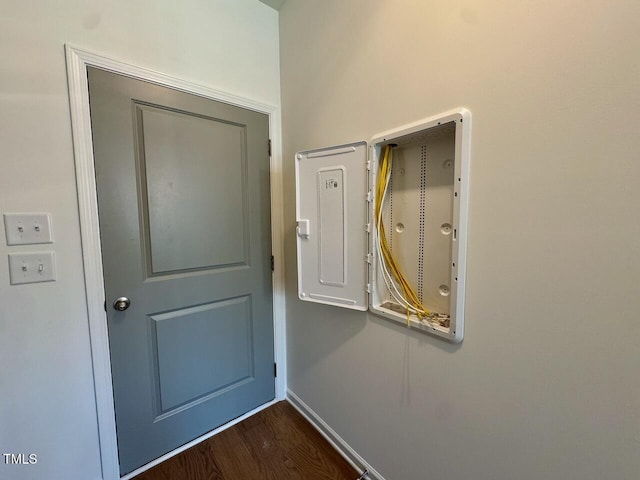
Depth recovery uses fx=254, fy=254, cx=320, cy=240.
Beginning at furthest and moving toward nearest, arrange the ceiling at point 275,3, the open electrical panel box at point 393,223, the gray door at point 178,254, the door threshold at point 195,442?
the ceiling at point 275,3 → the door threshold at point 195,442 → the gray door at point 178,254 → the open electrical panel box at point 393,223

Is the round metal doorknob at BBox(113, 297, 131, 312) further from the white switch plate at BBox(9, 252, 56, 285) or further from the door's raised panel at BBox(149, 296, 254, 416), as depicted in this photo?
the white switch plate at BBox(9, 252, 56, 285)

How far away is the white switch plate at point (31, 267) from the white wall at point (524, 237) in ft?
4.53


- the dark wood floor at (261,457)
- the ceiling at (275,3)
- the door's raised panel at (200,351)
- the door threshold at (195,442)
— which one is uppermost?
the ceiling at (275,3)

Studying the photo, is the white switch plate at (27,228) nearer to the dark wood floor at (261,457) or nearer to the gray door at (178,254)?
the gray door at (178,254)

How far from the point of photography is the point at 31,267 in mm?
1020

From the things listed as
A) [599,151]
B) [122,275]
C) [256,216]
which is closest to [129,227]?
[122,275]

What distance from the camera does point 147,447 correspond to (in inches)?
51.8

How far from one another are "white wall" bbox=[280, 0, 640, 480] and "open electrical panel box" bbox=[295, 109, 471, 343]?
0.06m

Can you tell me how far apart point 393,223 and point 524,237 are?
47 centimetres

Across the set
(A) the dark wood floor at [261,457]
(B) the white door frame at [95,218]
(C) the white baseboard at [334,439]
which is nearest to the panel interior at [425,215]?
(C) the white baseboard at [334,439]

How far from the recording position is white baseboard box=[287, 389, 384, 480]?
1.25 meters

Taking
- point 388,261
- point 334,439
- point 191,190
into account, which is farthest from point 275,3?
point 334,439

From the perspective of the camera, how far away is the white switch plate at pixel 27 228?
0.97 m

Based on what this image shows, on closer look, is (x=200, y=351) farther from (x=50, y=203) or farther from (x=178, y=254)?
(x=50, y=203)
